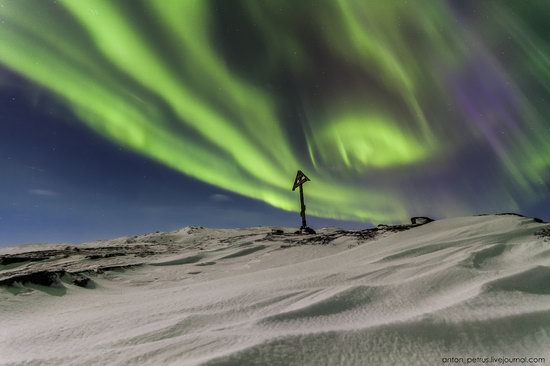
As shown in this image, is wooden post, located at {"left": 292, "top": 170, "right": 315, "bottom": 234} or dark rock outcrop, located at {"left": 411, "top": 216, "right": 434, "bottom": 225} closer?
dark rock outcrop, located at {"left": 411, "top": 216, "right": 434, "bottom": 225}

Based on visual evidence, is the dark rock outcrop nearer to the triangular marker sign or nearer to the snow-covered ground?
the snow-covered ground

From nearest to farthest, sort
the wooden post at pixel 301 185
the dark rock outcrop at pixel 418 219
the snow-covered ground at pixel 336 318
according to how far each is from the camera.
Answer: the snow-covered ground at pixel 336 318, the dark rock outcrop at pixel 418 219, the wooden post at pixel 301 185

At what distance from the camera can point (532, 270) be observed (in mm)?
2086

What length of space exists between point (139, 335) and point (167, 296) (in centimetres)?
115

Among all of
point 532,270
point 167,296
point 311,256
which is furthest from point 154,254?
point 532,270

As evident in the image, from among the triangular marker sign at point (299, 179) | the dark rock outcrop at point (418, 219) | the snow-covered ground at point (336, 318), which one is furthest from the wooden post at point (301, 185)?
the snow-covered ground at point (336, 318)

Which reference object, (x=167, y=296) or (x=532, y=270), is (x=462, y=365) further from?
(x=167, y=296)

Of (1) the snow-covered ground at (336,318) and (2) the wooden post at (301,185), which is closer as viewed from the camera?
(1) the snow-covered ground at (336,318)

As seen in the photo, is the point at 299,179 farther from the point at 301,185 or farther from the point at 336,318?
the point at 336,318

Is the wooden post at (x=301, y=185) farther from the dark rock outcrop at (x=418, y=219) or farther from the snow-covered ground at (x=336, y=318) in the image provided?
the snow-covered ground at (x=336, y=318)

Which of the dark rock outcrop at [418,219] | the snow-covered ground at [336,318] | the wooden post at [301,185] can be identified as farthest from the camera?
the wooden post at [301,185]

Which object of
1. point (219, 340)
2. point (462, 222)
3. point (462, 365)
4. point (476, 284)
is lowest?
point (462, 365)

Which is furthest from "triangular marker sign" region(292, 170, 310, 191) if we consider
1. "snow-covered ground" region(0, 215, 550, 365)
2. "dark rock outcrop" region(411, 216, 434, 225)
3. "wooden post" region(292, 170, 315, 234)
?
"snow-covered ground" region(0, 215, 550, 365)

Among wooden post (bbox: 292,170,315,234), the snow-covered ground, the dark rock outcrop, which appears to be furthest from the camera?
wooden post (bbox: 292,170,315,234)
